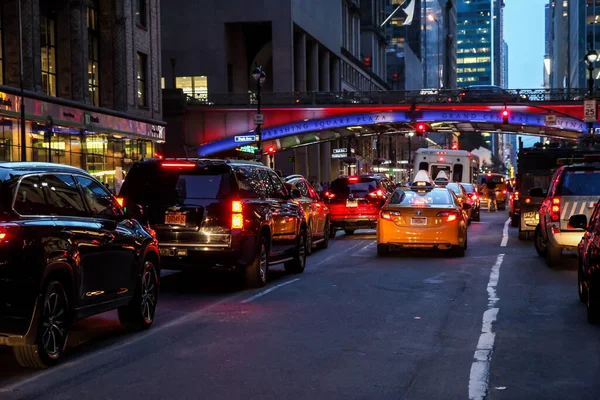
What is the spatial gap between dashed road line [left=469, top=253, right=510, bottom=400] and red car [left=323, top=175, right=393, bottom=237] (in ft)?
47.8

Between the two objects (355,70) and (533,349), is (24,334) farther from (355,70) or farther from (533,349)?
(355,70)

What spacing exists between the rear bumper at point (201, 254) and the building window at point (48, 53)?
2693 centimetres

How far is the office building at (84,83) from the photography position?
3572cm

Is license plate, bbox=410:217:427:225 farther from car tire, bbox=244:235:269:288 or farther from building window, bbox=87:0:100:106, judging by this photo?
building window, bbox=87:0:100:106

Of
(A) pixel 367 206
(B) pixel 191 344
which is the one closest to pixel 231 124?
(A) pixel 367 206

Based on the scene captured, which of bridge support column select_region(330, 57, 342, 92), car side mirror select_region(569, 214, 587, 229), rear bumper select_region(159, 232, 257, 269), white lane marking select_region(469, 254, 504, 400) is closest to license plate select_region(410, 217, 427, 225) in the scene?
white lane marking select_region(469, 254, 504, 400)

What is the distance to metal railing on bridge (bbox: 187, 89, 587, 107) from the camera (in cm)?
6669

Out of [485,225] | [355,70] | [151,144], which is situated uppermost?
[355,70]

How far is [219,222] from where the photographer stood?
14039 mm

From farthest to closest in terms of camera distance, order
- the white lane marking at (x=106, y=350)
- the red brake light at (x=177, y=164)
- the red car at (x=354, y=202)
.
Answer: the red car at (x=354, y=202) → the red brake light at (x=177, y=164) → the white lane marking at (x=106, y=350)

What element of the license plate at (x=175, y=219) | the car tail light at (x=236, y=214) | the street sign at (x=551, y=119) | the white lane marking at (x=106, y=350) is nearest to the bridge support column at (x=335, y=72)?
the street sign at (x=551, y=119)

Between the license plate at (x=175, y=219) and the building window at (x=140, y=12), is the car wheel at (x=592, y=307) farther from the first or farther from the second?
the building window at (x=140, y=12)

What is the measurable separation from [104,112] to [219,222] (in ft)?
96.1

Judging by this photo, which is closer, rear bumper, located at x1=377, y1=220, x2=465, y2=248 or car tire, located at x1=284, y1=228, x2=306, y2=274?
car tire, located at x1=284, y1=228, x2=306, y2=274
